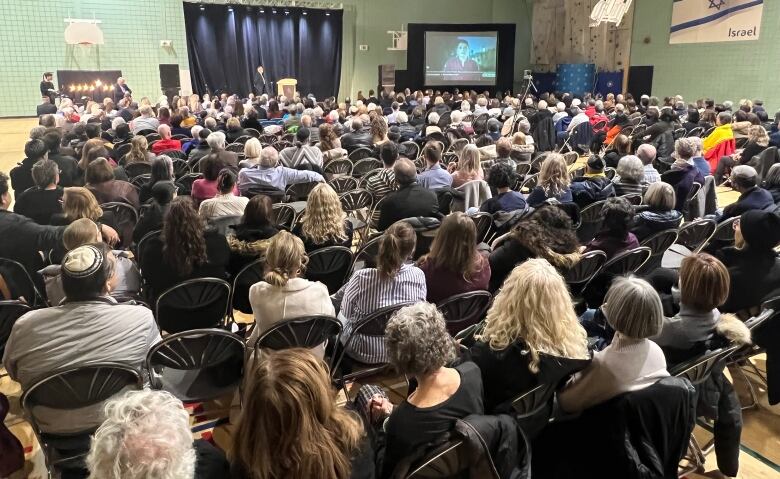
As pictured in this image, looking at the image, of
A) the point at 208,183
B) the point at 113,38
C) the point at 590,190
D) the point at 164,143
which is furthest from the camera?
the point at 113,38

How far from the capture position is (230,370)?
3160mm

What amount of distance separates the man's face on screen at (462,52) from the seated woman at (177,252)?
1916 cm

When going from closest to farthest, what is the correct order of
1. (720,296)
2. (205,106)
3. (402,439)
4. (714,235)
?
1. (402,439)
2. (720,296)
3. (714,235)
4. (205,106)

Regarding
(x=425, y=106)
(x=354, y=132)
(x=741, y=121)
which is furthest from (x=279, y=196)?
(x=425, y=106)

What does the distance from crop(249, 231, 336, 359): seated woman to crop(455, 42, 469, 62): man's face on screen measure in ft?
64.7

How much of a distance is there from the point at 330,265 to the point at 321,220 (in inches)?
14.6

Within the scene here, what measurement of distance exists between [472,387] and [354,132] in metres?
8.32

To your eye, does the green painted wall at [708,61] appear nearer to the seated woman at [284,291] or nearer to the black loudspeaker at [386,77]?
the black loudspeaker at [386,77]

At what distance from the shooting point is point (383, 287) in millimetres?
3344

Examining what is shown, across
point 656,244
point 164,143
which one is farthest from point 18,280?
point 164,143

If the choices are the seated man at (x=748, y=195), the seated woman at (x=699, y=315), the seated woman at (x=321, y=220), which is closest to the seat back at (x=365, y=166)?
the seated woman at (x=321, y=220)

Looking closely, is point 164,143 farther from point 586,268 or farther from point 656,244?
point 656,244

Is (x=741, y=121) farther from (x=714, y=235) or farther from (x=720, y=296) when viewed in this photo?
(x=720, y=296)

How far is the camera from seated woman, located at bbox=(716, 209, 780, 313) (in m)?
3.56
